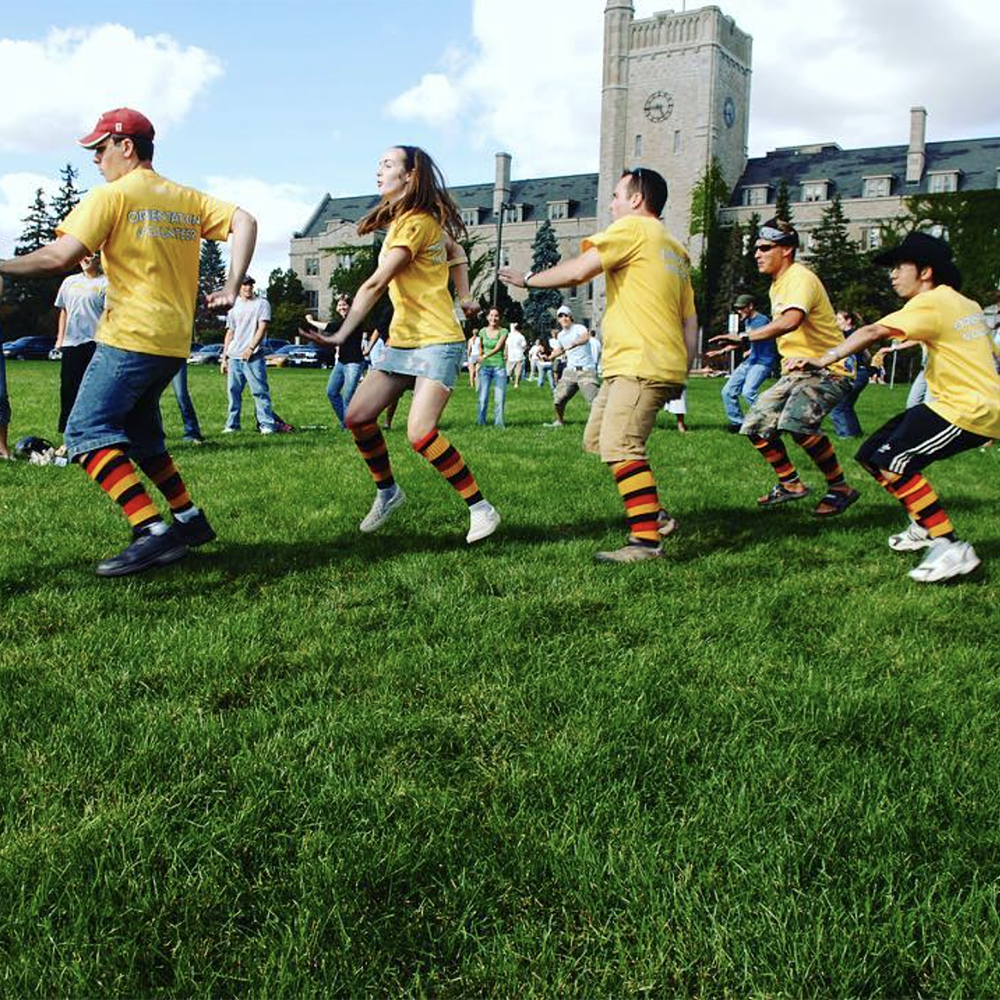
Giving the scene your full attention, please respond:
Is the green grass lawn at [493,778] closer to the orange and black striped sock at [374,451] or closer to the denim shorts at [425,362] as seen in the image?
the orange and black striped sock at [374,451]

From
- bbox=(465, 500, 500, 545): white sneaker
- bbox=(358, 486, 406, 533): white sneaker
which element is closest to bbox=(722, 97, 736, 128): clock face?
bbox=(358, 486, 406, 533): white sneaker

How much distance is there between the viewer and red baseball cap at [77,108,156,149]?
460cm

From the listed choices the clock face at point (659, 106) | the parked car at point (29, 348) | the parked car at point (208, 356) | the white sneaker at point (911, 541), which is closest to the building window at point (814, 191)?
the clock face at point (659, 106)

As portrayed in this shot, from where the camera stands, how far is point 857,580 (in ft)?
16.4

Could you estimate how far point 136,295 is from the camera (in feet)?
15.4

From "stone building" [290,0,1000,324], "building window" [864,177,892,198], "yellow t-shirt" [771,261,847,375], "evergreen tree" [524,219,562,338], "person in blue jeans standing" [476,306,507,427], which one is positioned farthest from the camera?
"evergreen tree" [524,219,562,338]

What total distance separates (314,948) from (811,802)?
135 centimetres

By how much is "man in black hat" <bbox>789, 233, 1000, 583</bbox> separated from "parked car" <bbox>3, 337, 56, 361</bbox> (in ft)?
176

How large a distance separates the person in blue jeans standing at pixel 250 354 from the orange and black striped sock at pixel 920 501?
8796mm

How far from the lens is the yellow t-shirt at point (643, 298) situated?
208 inches

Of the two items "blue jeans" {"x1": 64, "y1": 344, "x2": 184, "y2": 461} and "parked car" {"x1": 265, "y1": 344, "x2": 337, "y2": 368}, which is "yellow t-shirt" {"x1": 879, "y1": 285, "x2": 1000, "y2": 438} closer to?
"blue jeans" {"x1": 64, "y1": 344, "x2": 184, "y2": 461}

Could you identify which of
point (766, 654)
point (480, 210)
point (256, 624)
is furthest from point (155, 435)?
point (480, 210)

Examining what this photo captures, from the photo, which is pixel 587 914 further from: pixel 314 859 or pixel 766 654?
pixel 766 654

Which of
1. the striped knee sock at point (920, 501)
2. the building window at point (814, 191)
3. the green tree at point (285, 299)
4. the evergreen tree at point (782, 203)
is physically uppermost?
the building window at point (814, 191)
